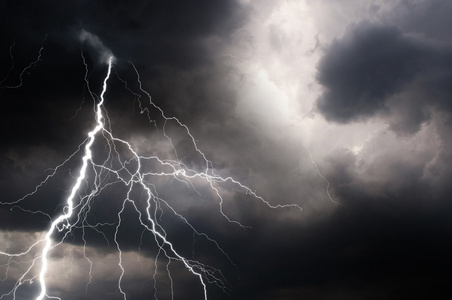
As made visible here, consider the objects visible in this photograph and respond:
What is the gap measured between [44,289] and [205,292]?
11.4 metres

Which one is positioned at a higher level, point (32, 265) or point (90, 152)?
point (90, 152)

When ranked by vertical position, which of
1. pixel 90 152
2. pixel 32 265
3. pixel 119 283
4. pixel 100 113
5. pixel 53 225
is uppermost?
pixel 100 113

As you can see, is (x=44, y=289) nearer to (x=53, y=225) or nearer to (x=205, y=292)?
(x=53, y=225)

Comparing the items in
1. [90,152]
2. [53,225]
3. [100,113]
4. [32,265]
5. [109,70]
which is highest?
[109,70]

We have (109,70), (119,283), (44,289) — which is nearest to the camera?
(119,283)

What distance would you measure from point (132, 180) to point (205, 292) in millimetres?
10145

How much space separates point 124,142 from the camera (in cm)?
3098

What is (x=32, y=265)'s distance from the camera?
29031 millimetres

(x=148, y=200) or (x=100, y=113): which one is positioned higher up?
(x=100, y=113)

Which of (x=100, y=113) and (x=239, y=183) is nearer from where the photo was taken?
(x=100, y=113)

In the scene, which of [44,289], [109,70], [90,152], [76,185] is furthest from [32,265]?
[109,70]

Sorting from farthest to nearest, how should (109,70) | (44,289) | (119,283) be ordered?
(109,70) < (44,289) < (119,283)

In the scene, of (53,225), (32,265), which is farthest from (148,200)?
(32,265)

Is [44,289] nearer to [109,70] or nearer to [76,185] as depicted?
[76,185]
